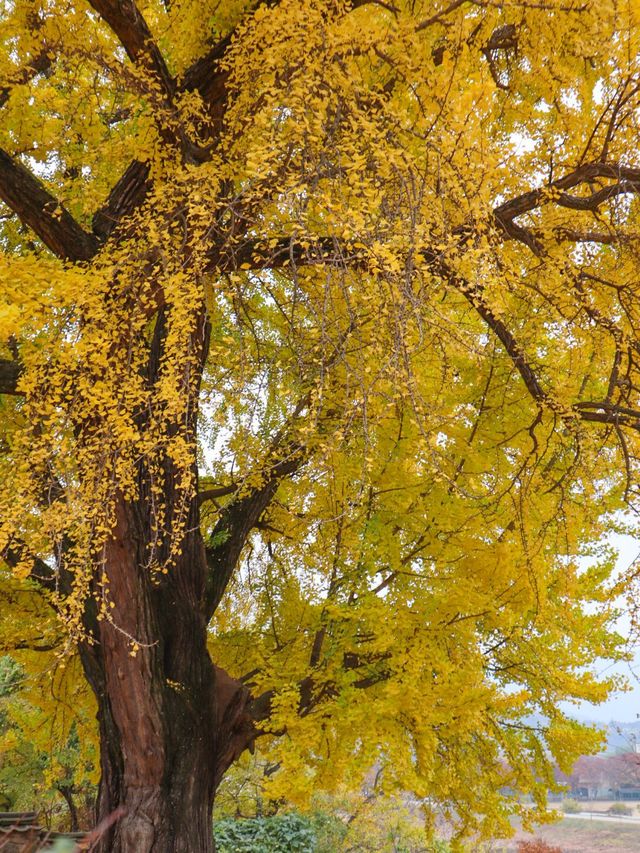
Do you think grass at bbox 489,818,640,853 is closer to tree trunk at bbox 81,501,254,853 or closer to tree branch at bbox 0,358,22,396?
tree trunk at bbox 81,501,254,853

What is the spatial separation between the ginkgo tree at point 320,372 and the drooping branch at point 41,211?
14 mm

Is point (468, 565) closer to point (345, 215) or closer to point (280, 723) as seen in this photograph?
point (280, 723)

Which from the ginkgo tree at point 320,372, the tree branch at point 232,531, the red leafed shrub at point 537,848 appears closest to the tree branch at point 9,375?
the ginkgo tree at point 320,372

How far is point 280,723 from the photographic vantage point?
4.53 m

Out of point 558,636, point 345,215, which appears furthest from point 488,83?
point 558,636

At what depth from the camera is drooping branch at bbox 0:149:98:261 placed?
12.9 ft

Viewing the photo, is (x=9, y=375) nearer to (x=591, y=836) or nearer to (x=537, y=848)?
(x=537, y=848)

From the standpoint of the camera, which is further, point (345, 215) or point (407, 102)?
point (407, 102)

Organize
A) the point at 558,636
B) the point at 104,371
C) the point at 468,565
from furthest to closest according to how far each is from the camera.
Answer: the point at 558,636 → the point at 468,565 → the point at 104,371

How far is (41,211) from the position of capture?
4082mm

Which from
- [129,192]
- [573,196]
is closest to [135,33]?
[129,192]

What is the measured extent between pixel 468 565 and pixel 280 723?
167cm

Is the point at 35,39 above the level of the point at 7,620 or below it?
above

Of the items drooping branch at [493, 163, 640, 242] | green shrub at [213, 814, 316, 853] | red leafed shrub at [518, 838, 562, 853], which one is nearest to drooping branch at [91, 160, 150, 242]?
drooping branch at [493, 163, 640, 242]
